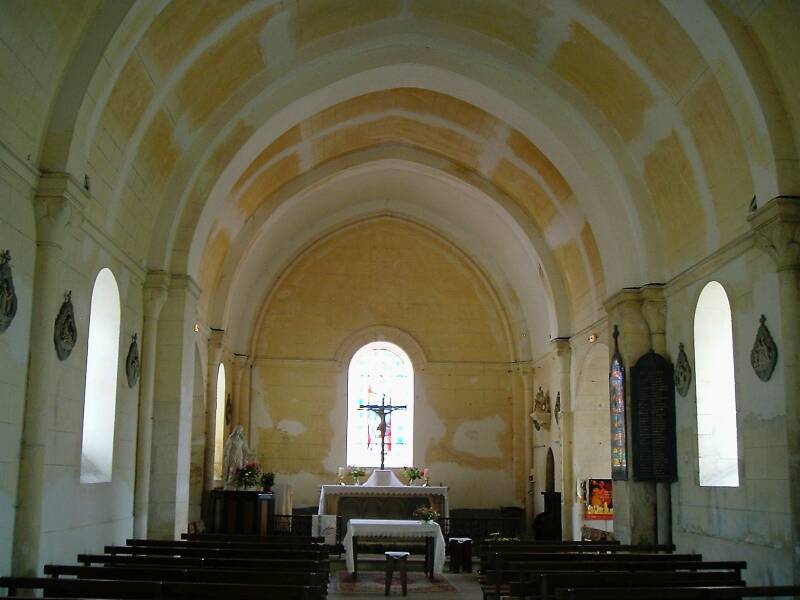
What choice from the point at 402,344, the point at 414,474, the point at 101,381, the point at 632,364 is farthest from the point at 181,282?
the point at 402,344

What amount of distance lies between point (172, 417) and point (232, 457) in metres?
5.67

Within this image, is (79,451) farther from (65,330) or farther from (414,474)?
(414,474)

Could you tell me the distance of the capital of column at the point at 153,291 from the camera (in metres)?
13.4

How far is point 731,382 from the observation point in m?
12.3

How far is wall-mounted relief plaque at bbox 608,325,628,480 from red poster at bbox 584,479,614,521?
10.7 feet

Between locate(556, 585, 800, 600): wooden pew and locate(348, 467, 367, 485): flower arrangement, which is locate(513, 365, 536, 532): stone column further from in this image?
locate(556, 585, 800, 600): wooden pew

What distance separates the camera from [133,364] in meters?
12.8

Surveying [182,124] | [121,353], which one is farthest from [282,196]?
[121,353]

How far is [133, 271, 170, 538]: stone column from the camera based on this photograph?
13.0 metres

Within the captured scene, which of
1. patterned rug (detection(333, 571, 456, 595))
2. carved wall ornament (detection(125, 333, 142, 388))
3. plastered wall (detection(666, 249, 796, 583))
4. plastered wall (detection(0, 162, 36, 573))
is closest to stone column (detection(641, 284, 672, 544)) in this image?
plastered wall (detection(666, 249, 796, 583))

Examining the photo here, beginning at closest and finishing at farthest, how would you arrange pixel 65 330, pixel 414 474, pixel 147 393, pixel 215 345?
pixel 65 330, pixel 147 393, pixel 215 345, pixel 414 474

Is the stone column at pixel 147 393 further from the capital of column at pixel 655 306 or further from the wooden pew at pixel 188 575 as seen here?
the capital of column at pixel 655 306

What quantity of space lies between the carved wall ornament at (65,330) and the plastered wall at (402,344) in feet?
40.3

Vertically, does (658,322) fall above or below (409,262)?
below
